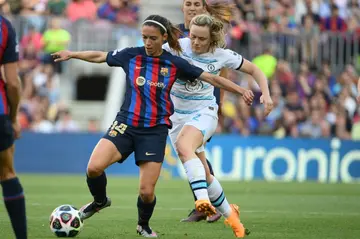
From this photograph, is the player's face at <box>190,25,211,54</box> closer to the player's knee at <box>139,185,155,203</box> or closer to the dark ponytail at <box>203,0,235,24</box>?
the dark ponytail at <box>203,0,235,24</box>

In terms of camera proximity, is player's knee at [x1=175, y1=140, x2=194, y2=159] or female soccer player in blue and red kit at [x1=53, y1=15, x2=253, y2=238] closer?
female soccer player in blue and red kit at [x1=53, y1=15, x2=253, y2=238]

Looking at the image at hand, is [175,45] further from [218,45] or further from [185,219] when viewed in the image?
[185,219]

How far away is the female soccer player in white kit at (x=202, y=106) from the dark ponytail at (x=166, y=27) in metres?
0.24

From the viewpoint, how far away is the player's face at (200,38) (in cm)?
993

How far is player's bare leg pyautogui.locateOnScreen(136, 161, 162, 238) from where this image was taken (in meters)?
9.21

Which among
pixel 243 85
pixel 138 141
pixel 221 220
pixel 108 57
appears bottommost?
pixel 221 220

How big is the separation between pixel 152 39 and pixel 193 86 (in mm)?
1170

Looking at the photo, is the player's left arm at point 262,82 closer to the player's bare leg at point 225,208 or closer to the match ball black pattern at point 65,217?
the player's bare leg at point 225,208

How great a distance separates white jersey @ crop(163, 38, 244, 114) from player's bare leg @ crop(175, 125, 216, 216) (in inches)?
20.0

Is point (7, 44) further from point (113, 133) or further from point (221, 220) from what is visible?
point (221, 220)

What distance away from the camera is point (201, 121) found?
398 inches

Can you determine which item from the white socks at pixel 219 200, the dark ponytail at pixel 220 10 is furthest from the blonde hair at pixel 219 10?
the white socks at pixel 219 200

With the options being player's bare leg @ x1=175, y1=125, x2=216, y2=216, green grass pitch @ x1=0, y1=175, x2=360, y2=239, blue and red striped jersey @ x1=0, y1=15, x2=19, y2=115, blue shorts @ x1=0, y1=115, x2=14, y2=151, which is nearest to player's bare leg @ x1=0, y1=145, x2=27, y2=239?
blue shorts @ x1=0, y1=115, x2=14, y2=151

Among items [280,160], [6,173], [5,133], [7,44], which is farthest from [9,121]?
[280,160]
